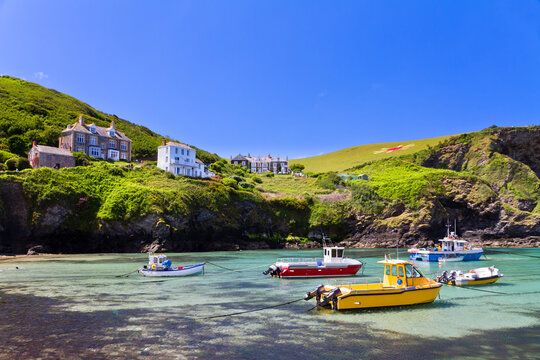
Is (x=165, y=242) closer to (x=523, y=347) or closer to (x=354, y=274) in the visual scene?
(x=354, y=274)

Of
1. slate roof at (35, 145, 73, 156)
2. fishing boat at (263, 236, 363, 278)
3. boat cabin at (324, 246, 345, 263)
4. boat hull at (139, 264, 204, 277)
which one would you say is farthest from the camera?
slate roof at (35, 145, 73, 156)

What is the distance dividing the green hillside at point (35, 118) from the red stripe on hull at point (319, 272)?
310ft

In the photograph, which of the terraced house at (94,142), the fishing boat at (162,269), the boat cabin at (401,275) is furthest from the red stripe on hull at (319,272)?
the terraced house at (94,142)

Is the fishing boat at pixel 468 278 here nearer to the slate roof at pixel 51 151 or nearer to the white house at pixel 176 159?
the white house at pixel 176 159

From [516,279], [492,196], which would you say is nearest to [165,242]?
[516,279]

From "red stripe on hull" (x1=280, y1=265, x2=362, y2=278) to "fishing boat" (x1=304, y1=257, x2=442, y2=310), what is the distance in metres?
14.5

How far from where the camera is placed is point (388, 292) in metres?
24.2

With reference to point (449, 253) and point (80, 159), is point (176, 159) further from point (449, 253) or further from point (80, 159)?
point (449, 253)

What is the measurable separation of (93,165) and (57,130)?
3212 cm

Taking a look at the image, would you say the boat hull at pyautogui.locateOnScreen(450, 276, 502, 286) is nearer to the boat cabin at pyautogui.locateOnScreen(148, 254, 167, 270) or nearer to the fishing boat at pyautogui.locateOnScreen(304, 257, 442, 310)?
the fishing boat at pyautogui.locateOnScreen(304, 257, 442, 310)

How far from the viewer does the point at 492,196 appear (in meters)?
102

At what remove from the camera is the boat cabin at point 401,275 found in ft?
83.6

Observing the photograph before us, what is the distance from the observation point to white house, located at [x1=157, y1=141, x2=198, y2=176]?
99062mm

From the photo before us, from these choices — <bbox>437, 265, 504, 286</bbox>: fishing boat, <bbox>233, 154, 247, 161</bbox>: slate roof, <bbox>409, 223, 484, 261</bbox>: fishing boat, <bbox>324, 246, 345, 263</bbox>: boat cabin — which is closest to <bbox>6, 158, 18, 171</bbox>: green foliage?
<bbox>324, 246, 345, 263</bbox>: boat cabin
